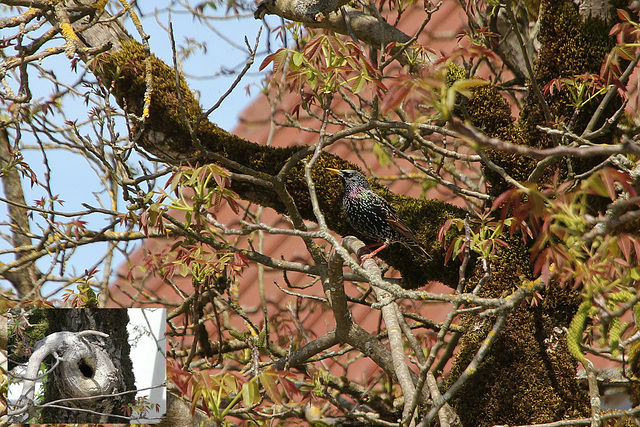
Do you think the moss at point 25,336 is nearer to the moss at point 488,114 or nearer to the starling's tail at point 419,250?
the starling's tail at point 419,250

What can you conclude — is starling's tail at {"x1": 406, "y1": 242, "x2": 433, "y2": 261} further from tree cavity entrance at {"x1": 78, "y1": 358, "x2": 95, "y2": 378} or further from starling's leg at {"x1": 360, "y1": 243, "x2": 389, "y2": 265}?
tree cavity entrance at {"x1": 78, "y1": 358, "x2": 95, "y2": 378}

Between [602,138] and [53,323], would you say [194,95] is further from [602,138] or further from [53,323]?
[602,138]

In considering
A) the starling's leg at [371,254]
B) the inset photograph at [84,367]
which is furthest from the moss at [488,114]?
the inset photograph at [84,367]

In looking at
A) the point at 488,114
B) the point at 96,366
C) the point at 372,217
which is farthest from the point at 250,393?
the point at 488,114

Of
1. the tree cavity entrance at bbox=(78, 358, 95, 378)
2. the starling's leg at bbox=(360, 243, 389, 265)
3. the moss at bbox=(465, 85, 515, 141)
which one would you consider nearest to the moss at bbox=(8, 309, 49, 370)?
the tree cavity entrance at bbox=(78, 358, 95, 378)

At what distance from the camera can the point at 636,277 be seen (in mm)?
1571

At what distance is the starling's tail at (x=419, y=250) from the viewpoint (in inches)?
121

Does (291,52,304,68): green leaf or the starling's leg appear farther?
the starling's leg

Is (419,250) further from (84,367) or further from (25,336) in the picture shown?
(25,336)

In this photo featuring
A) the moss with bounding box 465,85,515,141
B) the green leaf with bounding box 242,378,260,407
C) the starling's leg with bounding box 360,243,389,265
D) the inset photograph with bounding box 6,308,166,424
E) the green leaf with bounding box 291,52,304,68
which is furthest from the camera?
the moss with bounding box 465,85,515,141

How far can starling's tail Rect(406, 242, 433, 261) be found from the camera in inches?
121

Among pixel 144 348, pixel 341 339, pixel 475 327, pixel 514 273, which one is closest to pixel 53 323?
pixel 144 348

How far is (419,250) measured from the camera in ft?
10.3

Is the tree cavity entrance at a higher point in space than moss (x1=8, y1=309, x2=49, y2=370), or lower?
lower
